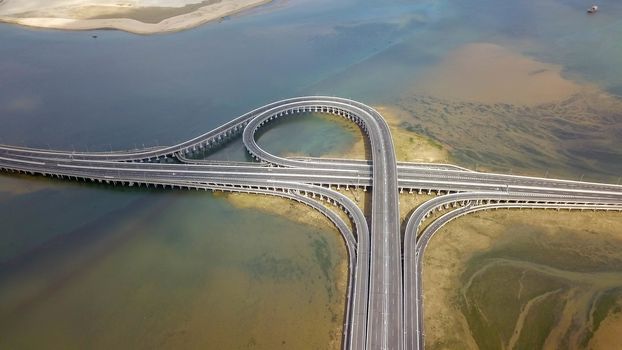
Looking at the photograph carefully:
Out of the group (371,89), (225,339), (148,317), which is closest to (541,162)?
(371,89)

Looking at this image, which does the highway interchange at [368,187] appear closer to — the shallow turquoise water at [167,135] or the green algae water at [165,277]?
the green algae water at [165,277]

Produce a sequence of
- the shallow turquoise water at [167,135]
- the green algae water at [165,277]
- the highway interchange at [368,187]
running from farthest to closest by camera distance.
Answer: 1. the shallow turquoise water at [167,135]
2. the green algae water at [165,277]
3. the highway interchange at [368,187]

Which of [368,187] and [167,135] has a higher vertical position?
[167,135]

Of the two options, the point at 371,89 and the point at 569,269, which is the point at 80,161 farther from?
the point at 569,269

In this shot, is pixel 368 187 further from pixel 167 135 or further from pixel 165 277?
pixel 167 135

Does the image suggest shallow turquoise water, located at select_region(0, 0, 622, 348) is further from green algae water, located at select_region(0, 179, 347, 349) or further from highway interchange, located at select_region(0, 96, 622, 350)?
highway interchange, located at select_region(0, 96, 622, 350)

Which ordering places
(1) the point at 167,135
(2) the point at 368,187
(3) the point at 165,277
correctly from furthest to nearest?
1. (1) the point at 167,135
2. (2) the point at 368,187
3. (3) the point at 165,277

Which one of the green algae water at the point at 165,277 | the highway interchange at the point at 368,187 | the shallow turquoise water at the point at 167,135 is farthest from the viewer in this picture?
the shallow turquoise water at the point at 167,135

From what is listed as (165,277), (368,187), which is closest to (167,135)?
(165,277)

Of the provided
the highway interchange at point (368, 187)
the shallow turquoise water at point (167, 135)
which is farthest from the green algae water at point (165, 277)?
the highway interchange at point (368, 187)

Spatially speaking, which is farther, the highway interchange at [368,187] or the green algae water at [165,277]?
the green algae water at [165,277]
